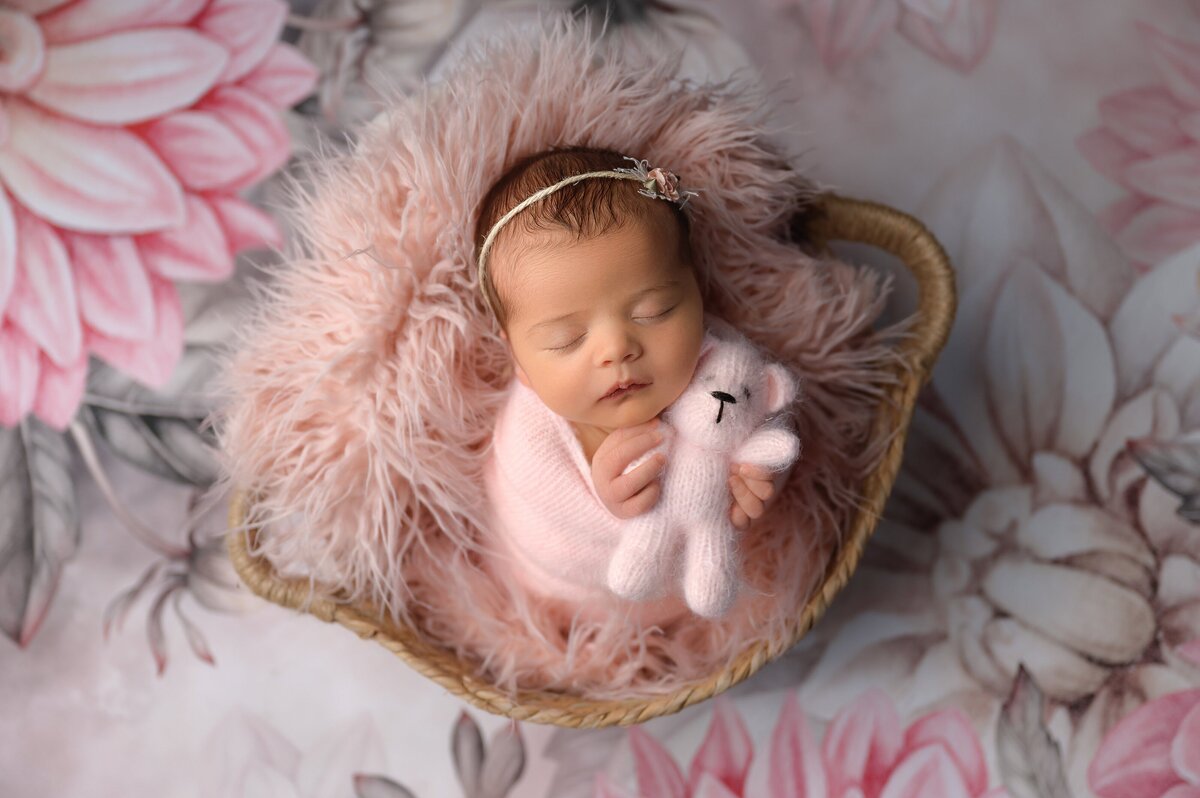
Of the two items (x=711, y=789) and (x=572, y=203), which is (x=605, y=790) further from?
(x=572, y=203)

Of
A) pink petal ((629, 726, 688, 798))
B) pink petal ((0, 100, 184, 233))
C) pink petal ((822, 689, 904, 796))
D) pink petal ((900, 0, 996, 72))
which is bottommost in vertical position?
pink petal ((629, 726, 688, 798))

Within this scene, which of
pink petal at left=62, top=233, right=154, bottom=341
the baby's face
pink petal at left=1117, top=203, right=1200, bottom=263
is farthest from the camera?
pink petal at left=62, top=233, right=154, bottom=341

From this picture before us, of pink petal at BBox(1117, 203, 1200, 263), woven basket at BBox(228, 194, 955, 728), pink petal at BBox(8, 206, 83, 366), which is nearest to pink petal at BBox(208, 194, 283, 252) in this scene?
pink petal at BBox(8, 206, 83, 366)

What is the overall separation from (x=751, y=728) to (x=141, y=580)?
915mm

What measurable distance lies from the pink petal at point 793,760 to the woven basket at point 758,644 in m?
0.23

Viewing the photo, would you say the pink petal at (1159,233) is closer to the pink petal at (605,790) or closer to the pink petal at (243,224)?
the pink petal at (605,790)

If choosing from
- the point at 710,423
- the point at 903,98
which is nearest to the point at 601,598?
the point at 710,423

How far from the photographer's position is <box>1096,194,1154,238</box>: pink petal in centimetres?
147

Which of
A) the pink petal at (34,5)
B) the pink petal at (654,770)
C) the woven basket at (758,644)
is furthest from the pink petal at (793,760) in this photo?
the pink petal at (34,5)

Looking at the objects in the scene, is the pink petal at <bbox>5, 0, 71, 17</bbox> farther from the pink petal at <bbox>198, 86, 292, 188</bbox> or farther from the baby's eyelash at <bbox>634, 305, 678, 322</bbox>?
the baby's eyelash at <bbox>634, 305, 678, 322</bbox>

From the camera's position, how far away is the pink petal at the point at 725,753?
130 centimetres

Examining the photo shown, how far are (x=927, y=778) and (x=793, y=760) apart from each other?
0.17 m

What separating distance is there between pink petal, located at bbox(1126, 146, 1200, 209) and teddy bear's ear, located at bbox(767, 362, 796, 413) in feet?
2.56

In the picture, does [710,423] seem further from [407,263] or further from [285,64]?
[285,64]
